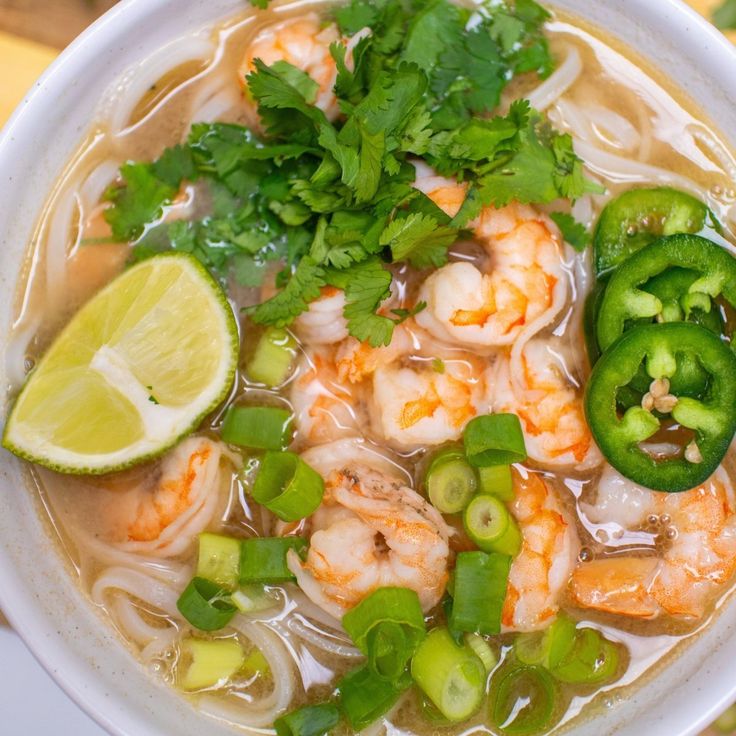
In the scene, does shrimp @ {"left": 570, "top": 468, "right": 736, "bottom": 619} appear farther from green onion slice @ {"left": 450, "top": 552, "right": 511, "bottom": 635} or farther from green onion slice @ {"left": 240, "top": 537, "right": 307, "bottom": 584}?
green onion slice @ {"left": 240, "top": 537, "right": 307, "bottom": 584}

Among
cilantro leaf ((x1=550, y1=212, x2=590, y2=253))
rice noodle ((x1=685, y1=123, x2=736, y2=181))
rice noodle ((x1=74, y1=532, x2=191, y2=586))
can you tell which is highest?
rice noodle ((x1=685, y1=123, x2=736, y2=181))

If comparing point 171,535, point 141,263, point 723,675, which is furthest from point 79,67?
point 723,675

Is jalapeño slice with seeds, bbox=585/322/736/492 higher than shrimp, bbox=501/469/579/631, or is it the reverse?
jalapeño slice with seeds, bbox=585/322/736/492

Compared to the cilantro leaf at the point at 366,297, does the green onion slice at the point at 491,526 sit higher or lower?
lower

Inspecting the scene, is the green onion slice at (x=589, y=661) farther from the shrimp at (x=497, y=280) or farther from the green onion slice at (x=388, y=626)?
the shrimp at (x=497, y=280)

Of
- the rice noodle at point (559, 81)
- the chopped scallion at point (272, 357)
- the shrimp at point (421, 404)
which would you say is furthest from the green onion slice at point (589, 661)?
the rice noodle at point (559, 81)

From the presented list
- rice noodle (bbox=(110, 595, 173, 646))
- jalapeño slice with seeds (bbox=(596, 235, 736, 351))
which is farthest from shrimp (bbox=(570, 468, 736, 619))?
rice noodle (bbox=(110, 595, 173, 646))
